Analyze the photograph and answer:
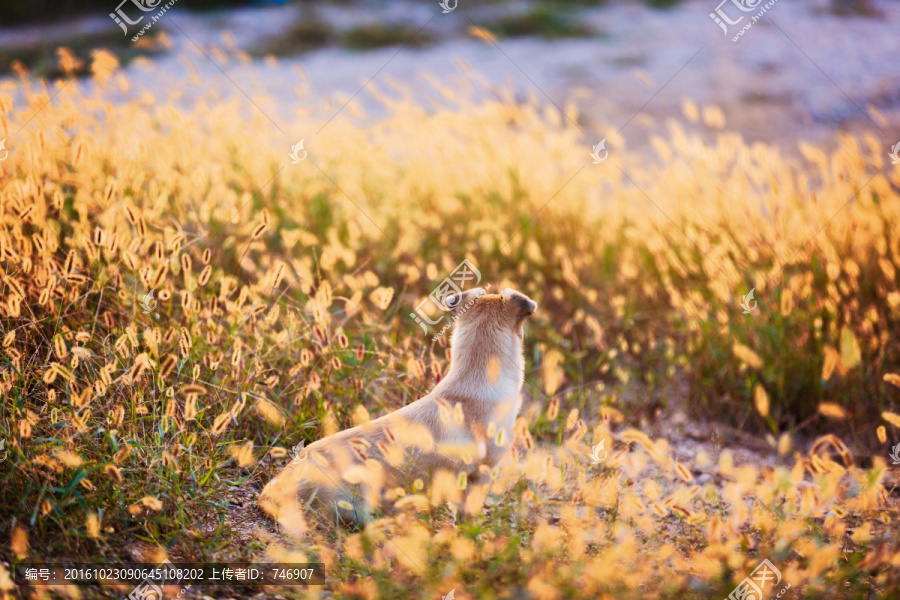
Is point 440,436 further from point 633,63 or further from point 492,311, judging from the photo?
point 633,63

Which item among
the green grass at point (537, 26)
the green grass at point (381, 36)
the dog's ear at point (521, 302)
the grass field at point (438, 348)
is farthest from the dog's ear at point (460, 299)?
the green grass at point (537, 26)

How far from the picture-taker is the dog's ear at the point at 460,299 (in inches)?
123

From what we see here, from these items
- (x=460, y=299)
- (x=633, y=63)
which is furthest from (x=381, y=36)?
(x=460, y=299)

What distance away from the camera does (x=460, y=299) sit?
10.4ft

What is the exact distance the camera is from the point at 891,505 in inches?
128

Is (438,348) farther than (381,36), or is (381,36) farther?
(381,36)

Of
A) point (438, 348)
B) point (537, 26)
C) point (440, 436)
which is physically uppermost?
point (537, 26)

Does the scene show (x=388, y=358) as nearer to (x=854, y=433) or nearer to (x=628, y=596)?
(x=628, y=596)

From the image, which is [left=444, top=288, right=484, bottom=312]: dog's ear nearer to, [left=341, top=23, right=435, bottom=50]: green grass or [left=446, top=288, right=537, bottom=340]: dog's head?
[left=446, top=288, right=537, bottom=340]: dog's head

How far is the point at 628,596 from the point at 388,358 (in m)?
1.84

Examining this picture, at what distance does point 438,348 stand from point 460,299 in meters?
1.22

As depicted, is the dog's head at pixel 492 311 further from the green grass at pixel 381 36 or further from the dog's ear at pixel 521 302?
the green grass at pixel 381 36

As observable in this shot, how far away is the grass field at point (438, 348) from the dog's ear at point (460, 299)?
34 centimetres

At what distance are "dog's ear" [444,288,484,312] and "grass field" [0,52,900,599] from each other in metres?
0.34
